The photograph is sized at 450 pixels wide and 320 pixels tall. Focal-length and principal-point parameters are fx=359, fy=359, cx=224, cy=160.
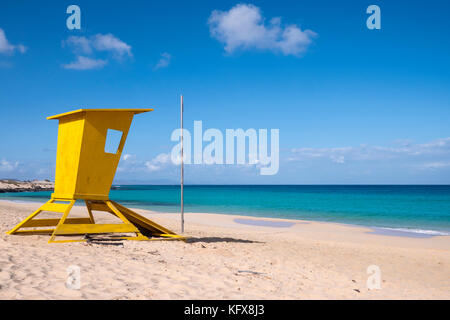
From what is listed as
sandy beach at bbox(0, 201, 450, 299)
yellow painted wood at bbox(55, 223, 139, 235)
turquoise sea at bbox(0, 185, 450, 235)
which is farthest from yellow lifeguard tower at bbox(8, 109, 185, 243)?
turquoise sea at bbox(0, 185, 450, 235)

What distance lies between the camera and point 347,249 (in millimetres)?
11258

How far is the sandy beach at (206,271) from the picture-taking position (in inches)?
184

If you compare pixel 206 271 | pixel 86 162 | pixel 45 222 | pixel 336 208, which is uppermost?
pixel 86 162

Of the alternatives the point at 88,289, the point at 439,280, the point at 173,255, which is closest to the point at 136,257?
the point at 173,255

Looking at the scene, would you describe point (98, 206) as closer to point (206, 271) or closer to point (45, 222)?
point (45, 222)

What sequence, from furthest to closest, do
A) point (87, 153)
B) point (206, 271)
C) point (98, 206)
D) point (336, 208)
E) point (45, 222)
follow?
1. point (336, 208)
2. point (45, 222)
3. point (98, 206)
4. point (87, 153)
5. point (206, 271)

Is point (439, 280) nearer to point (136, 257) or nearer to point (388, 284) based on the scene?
point (388, 284)

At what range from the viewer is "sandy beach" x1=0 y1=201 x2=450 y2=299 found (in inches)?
184

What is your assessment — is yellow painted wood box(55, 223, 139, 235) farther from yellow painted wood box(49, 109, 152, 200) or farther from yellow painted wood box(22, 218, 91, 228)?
yellow painted wood box(22, 218, 91, 228)

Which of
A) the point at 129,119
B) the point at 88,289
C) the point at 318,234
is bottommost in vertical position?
the point at 318,234

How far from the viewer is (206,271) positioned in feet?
20.3

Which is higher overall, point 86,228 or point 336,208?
point 86,228

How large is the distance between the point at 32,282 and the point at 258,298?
2.91 m

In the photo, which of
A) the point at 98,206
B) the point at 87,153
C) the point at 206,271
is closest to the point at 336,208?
the point at 98,206
